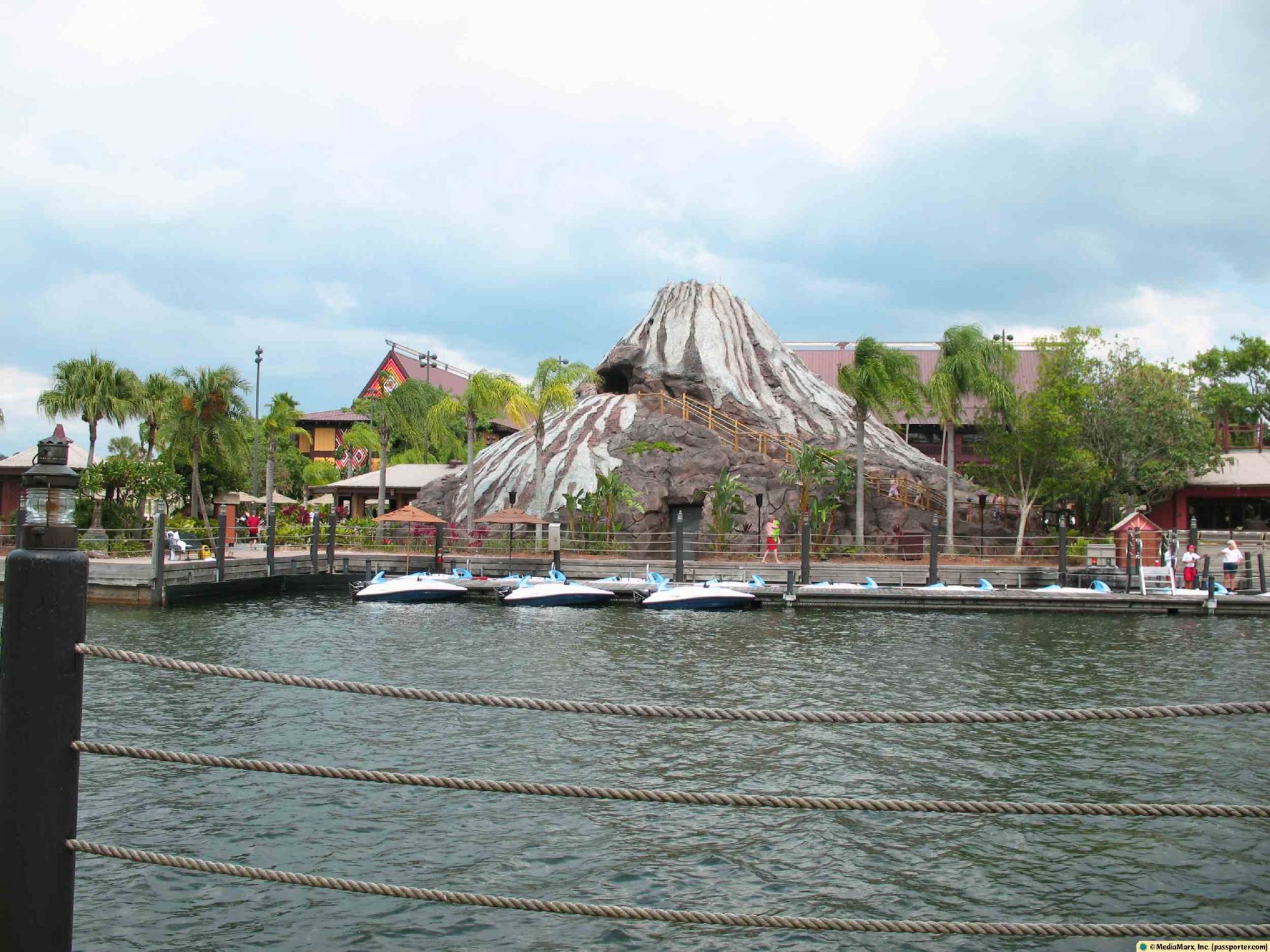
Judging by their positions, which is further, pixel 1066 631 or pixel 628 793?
pixel 1066 631

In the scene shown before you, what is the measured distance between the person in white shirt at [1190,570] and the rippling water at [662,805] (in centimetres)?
1560

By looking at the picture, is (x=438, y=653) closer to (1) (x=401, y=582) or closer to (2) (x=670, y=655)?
(2) (x=670, y=655)

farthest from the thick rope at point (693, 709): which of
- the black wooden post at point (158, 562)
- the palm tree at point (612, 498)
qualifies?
the palm tree at point (612, 498)

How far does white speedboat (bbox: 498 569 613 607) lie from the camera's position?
37438mm

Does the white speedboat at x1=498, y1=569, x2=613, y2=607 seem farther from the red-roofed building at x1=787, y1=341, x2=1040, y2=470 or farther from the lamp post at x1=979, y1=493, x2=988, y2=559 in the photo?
the red-roofed building at x1=787, y1=341, x2=1040, y2=470

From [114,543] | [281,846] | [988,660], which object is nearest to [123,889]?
[281,846]

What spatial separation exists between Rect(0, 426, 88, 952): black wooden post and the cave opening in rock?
63.0 metres

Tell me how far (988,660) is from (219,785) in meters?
18.7

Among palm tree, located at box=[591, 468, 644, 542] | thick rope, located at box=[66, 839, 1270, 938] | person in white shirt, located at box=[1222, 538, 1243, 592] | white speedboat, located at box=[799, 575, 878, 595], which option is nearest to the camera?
thick rope, located at box=[66, 839, 1270, 938]

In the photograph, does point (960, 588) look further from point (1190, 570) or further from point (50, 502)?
point (50, 502)

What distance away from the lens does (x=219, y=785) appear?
1388cm

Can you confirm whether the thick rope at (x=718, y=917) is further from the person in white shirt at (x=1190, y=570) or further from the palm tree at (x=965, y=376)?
the palm tree at (x=965, y=376)

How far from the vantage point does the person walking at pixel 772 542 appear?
1753 inches

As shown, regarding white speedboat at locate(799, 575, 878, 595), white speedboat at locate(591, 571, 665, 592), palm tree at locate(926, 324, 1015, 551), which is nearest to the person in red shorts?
white speedboat at locate(591, 571, 665, 592)
